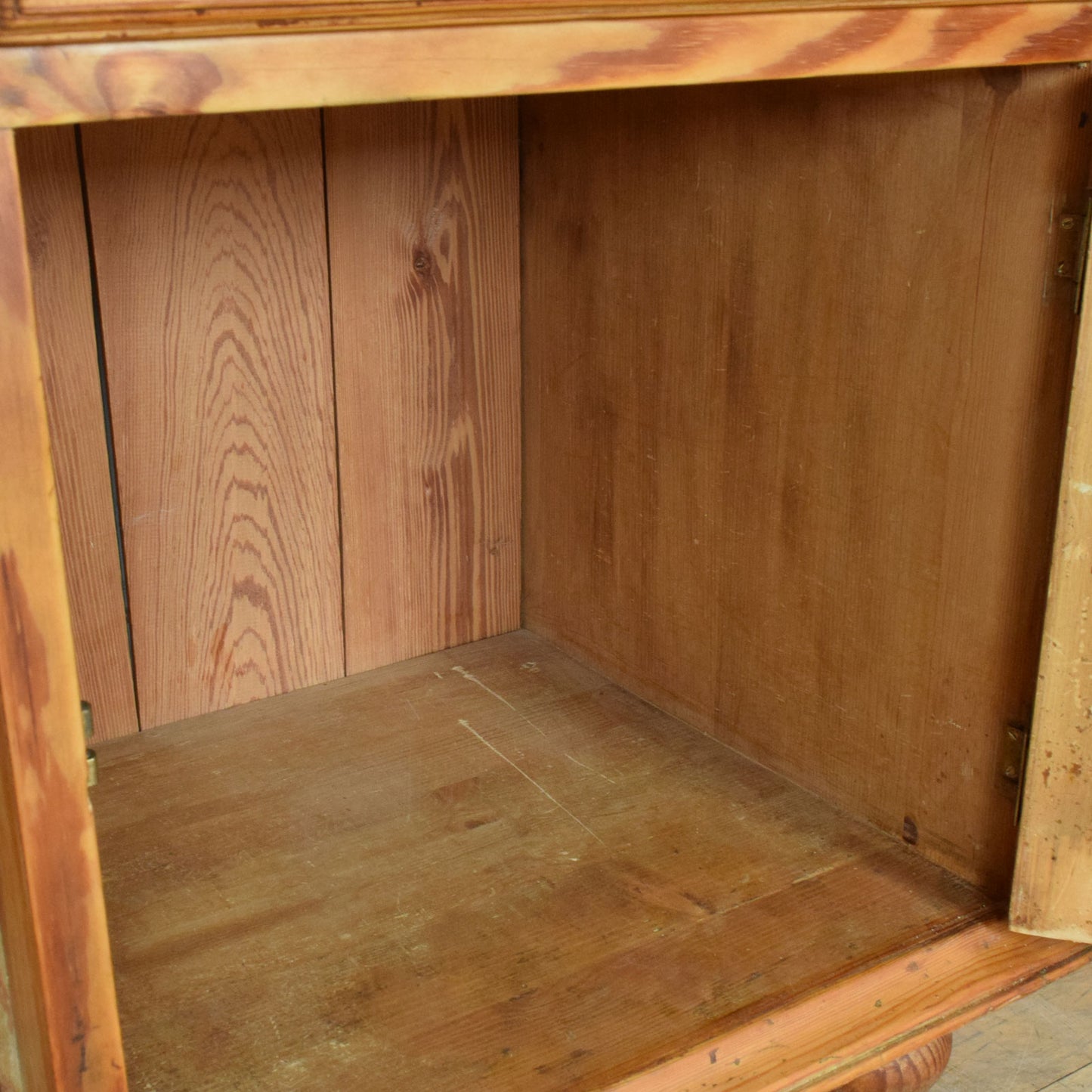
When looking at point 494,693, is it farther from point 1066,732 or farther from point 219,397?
point 1066,732

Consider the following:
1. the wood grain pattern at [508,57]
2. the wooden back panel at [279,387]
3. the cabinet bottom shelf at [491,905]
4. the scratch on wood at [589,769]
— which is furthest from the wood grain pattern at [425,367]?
the wood grain pattern at [508,57]

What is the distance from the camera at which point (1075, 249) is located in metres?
0.72

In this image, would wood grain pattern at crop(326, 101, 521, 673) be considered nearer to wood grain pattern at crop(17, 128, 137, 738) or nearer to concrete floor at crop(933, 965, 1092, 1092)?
wood grain pattern at crop(17, 128, 137, 738)

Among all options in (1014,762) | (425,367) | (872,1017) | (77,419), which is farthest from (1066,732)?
(77,419)

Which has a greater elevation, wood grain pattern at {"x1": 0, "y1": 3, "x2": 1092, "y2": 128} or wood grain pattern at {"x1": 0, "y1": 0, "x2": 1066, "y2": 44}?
wood grain pattern at {"x1": 0, "y1": 0, "x2": 1066, "y2": 44}

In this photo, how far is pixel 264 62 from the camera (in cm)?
49

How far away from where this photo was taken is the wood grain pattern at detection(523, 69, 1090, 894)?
77 centimetres

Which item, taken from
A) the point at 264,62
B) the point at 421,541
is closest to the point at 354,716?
the point at 421,541

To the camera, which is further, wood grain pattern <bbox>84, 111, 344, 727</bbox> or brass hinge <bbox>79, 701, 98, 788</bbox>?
wood grain pattern <bbox>84, 111, 344, 727</bbox>

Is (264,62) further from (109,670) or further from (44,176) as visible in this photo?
(109,670)

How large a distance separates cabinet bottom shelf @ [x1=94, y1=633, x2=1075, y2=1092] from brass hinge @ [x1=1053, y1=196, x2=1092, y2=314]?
0.40 metres

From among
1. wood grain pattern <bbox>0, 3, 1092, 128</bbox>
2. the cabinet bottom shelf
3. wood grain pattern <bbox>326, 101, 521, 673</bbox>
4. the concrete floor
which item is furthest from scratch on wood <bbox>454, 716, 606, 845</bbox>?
wood grain pattern <bbox>0, 3, 1092, 128</bbox>

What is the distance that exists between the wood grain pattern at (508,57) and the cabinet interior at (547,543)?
10 cm

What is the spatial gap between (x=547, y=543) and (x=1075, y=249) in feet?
1.98
